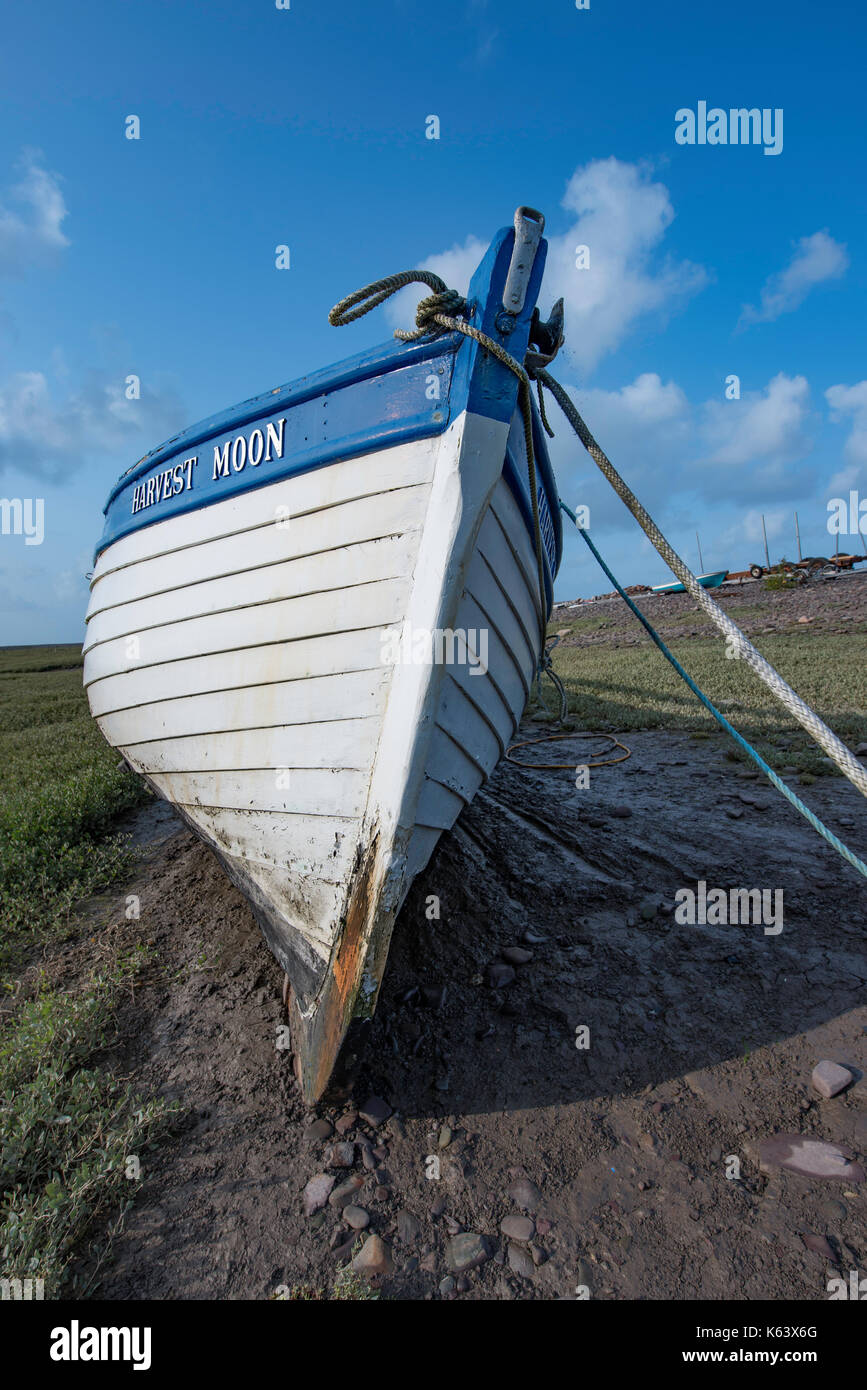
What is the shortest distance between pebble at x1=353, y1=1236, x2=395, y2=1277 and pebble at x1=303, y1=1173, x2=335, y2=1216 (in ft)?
0.69

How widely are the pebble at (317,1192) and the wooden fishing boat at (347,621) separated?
0.31m

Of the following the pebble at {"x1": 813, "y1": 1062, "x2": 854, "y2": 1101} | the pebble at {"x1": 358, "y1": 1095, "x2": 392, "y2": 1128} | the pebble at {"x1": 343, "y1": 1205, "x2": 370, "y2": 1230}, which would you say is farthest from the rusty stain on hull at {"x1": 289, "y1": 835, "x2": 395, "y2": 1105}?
the pebble at {"x1": 813, "y1": 1062, "x2": 854, "y2": 1101}

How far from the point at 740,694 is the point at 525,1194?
7.30 m

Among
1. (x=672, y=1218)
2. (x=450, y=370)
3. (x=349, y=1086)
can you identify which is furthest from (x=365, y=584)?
(x=672, y=1218)

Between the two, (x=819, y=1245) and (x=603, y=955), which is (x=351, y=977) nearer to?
(x=603, y=955)

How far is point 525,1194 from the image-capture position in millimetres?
2154

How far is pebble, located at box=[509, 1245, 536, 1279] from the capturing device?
6.25 feet

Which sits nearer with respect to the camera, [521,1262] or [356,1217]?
[521,1262]

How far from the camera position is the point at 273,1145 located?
7.76 ft

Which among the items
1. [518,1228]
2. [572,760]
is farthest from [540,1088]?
[572,760]

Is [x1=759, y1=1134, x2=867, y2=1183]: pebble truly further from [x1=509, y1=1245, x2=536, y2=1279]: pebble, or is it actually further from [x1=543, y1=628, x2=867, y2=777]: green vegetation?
[x1=543, y1=628, x2=867, y2=777]: green vegetation

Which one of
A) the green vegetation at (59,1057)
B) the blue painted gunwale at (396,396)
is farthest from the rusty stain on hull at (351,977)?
the blue painted gunwale at (396,396)

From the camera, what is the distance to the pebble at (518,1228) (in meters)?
2.01
